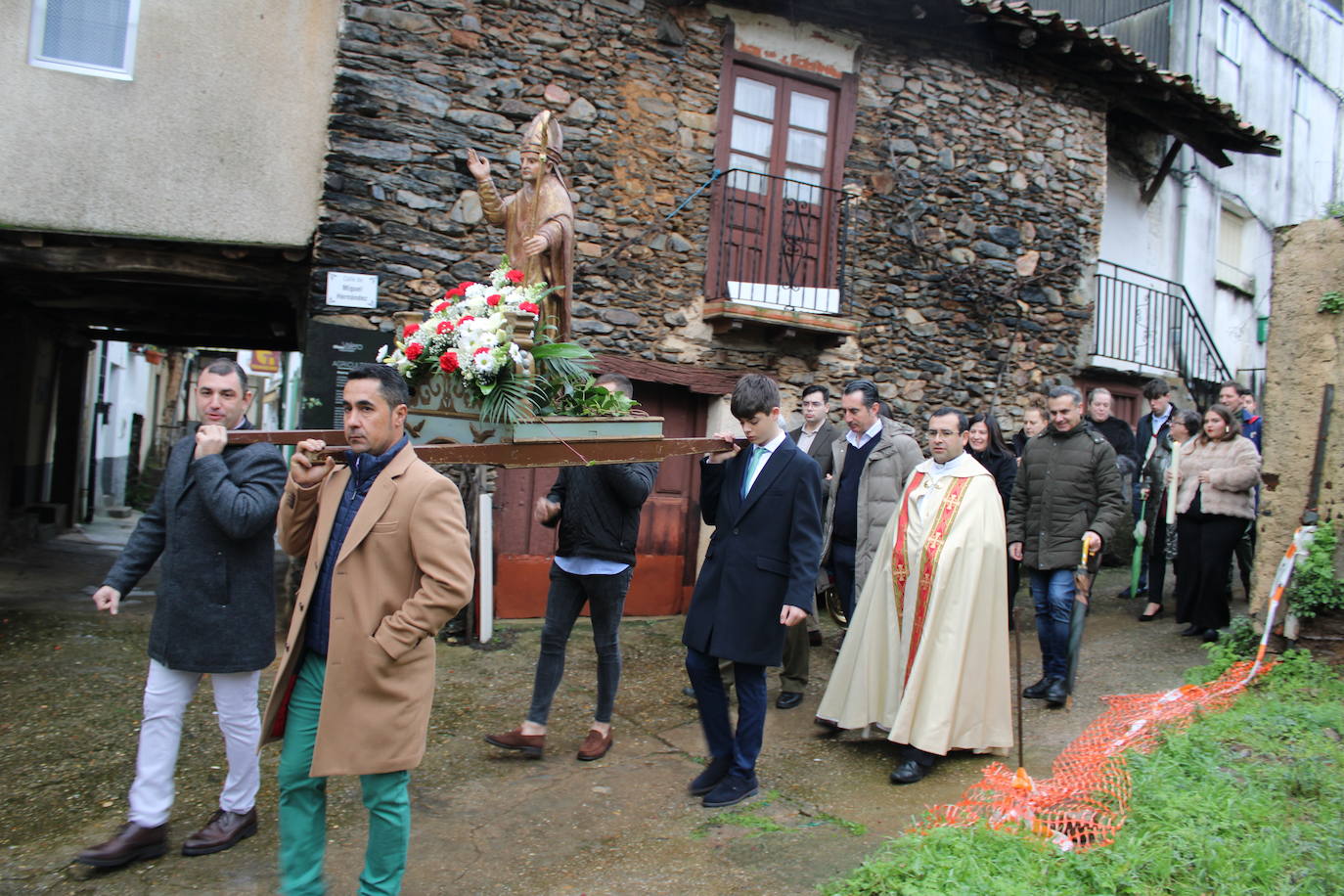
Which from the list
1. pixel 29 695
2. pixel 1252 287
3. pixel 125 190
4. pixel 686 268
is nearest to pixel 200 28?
pixel 125 190

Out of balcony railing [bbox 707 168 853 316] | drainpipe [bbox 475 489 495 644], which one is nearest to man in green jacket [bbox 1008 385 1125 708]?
balcony railing [bbox 707 168 853 316]

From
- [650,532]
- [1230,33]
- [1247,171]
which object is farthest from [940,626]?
[1230,33]

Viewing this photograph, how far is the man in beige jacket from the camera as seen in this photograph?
116 inches

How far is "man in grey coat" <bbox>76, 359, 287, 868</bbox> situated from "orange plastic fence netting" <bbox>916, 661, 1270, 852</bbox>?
107 inches

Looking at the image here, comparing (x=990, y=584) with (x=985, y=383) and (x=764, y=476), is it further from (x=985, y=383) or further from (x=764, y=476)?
(x=985, y=383)

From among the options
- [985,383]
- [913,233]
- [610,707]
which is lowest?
[610,707]

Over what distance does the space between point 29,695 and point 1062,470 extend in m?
6.28

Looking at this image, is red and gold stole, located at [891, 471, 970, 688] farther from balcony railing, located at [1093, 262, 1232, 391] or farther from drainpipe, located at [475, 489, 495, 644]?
balcony railing, located at [1093, 262, 1232, 391]

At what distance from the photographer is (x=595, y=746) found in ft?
16.1

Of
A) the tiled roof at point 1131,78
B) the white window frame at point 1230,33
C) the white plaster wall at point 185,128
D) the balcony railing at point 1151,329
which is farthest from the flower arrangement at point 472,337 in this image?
the white window frame at point 1230,33

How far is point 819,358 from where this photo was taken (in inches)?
363

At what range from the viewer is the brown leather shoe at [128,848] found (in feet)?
11.4

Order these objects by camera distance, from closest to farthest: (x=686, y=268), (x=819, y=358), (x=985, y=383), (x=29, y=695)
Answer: (x=29, y=695), (x=686, y=268), (x=819, y=358), (x=985, y=383)

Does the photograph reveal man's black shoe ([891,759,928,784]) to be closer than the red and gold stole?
Yes
